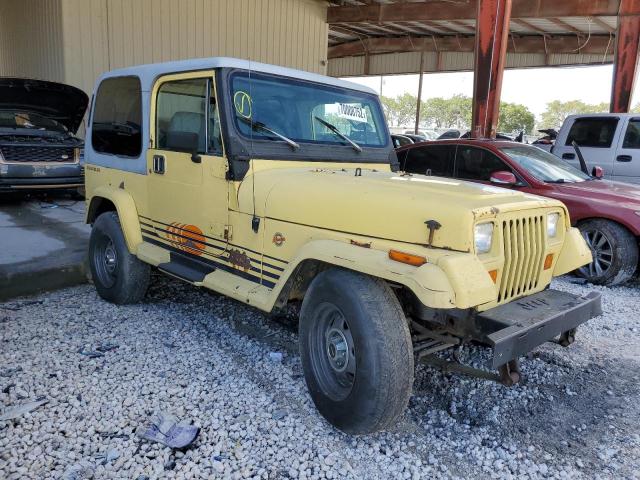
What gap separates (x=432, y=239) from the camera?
2.50 metres

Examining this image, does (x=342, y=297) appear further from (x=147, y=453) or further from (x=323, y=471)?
(x=147, y=453)

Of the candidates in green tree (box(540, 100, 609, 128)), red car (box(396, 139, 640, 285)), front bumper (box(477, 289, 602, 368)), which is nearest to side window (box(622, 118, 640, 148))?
red car (box(396, 139, 640, 285))

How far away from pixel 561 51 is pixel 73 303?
20.1 m

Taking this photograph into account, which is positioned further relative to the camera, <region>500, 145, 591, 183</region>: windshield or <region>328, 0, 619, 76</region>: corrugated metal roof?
<region>328, 0, 619, 76</region>: corrugated metal roof

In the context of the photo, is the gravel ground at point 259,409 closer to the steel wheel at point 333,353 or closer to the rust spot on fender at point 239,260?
the steel wheel at point 333,353

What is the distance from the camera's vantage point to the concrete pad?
15.5ft

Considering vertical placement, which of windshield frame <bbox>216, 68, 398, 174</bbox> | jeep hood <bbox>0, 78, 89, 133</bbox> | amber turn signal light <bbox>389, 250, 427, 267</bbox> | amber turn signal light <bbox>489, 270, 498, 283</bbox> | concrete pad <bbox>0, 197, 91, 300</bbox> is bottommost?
concrete pad <bbox>0, 197, 91, 300</bbox>

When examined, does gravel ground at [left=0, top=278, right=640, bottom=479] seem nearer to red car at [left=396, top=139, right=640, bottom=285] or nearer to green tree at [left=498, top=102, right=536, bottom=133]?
red car at [left=396, top=139, right=640, bottom=285]

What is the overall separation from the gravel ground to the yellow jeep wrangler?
0.30 m

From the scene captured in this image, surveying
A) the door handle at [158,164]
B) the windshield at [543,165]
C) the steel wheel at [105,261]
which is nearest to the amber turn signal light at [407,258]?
the door handle at [158,164]

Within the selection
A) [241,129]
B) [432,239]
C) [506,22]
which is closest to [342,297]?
[432,239]

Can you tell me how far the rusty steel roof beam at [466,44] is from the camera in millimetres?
18797

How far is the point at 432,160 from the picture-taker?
679cm

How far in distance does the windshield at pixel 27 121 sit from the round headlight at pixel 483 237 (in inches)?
318
